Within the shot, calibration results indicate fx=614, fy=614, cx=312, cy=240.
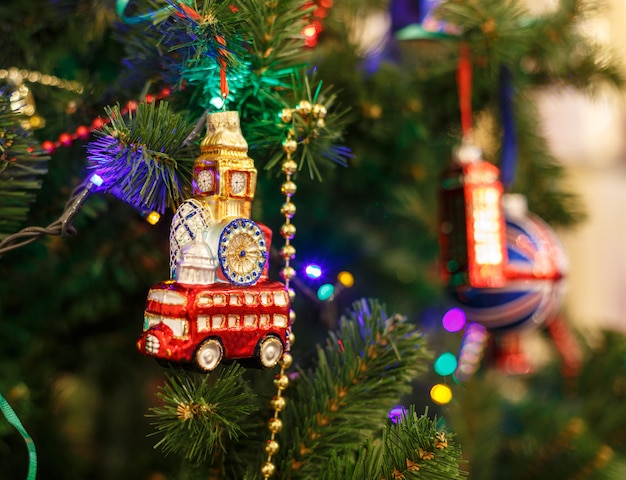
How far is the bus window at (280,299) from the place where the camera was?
0.43 metres

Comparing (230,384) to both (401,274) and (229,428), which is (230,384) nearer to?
(229,428)

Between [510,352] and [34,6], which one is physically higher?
[34,6]

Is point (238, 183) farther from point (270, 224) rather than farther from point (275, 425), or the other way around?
point (270, 224)

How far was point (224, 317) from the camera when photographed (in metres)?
0.41

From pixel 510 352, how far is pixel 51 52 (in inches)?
30.5

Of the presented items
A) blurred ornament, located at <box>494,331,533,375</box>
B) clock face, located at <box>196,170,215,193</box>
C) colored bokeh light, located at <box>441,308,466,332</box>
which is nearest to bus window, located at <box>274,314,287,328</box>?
clock face, located at <box>196,170,215,193</box>

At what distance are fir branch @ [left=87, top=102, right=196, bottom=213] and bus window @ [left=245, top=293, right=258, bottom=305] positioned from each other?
0.09 metres

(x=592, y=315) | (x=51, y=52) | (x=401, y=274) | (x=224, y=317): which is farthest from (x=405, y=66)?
(x=592, y=315)

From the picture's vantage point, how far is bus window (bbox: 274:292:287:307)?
433mm

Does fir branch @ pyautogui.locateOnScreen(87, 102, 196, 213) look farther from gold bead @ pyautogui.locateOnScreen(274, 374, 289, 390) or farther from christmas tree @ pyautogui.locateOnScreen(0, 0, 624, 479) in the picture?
Answer: gold bead @ pyautogui.locateOnScreen(274, 374, 289, 390)

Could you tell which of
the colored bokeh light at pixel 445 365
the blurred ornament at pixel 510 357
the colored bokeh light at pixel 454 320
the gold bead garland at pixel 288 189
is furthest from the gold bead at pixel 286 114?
the blurred ornament at pixel 510 357

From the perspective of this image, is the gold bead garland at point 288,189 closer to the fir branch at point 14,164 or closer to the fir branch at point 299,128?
the fir branch at point 299,128

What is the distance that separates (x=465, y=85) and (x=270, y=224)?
0.31m

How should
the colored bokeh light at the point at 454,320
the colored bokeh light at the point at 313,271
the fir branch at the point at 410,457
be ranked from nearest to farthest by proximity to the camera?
the fir branch at the point at 410,457
the colored bokeh light at the point at 313,271
the colored bokeh light at the point at 454,320
